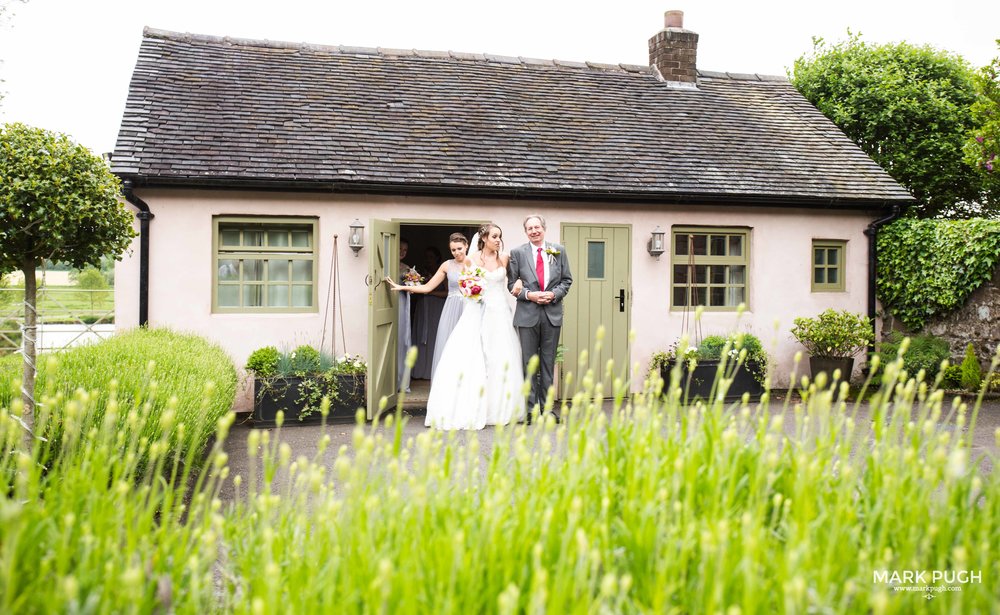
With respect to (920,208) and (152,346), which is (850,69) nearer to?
(920,208)

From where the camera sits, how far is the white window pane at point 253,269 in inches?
410

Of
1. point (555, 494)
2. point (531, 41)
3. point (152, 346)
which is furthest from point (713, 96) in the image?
point (531, 41)

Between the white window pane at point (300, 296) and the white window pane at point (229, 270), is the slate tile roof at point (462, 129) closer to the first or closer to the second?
the white window pane at point (229, 270)

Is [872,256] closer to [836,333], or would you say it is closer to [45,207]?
[836,333]

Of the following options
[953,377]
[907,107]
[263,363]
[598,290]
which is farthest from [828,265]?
[263,363]

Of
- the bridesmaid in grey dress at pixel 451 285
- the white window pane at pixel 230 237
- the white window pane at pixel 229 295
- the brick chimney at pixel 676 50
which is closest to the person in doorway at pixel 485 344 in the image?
the bridesmaid in grey dress at pixel 451 285

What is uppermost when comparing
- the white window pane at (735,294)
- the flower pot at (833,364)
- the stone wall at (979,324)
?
the white window pane at (735,294)

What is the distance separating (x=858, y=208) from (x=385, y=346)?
7.96 m

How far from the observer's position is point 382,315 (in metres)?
9.71

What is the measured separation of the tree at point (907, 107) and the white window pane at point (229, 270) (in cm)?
1505

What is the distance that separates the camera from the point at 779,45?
80.7 feet

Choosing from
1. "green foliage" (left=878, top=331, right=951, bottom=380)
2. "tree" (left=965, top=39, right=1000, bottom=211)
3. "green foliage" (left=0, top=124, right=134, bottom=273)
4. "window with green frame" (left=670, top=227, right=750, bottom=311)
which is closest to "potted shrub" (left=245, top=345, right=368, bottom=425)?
"green foliage" (left=0, top=124, right=134, bottom=273)

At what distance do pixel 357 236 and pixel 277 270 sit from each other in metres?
1.20

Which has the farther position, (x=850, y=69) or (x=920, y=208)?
(x=920, y=208)
